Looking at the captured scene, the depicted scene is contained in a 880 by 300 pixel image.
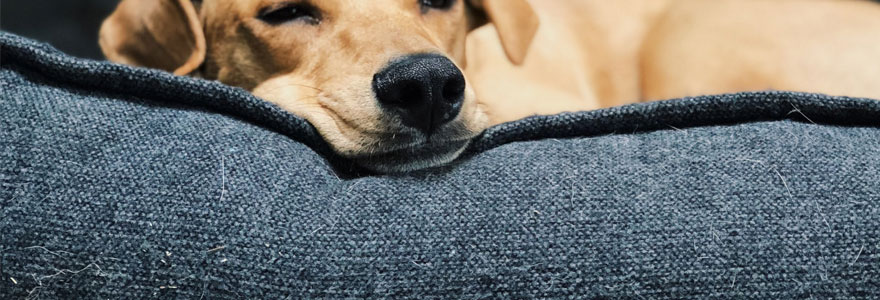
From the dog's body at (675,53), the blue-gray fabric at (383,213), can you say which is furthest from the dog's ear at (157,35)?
the dog's body at (675,53)

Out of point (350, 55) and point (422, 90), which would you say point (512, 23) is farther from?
point (422, 90)

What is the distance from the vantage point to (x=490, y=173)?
0.88 m

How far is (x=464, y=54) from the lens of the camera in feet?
5.29

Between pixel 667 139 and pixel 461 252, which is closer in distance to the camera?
pixel 461 252

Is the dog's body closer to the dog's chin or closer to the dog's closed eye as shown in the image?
the dog's closed eye

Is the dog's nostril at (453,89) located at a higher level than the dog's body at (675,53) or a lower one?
higher

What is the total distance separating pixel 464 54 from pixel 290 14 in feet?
1.48

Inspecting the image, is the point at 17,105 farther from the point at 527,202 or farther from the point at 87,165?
the point at 527,202

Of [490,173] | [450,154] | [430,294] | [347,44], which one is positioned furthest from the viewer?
[347,44]

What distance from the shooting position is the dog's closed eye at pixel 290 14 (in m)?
1.33

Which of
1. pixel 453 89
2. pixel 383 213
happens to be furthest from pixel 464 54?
pixel 383 213

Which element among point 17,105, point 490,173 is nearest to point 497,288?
point 490,173

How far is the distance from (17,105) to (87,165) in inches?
5.4

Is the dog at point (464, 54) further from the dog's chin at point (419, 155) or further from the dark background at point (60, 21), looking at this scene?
the dark background at point (60, 21)
